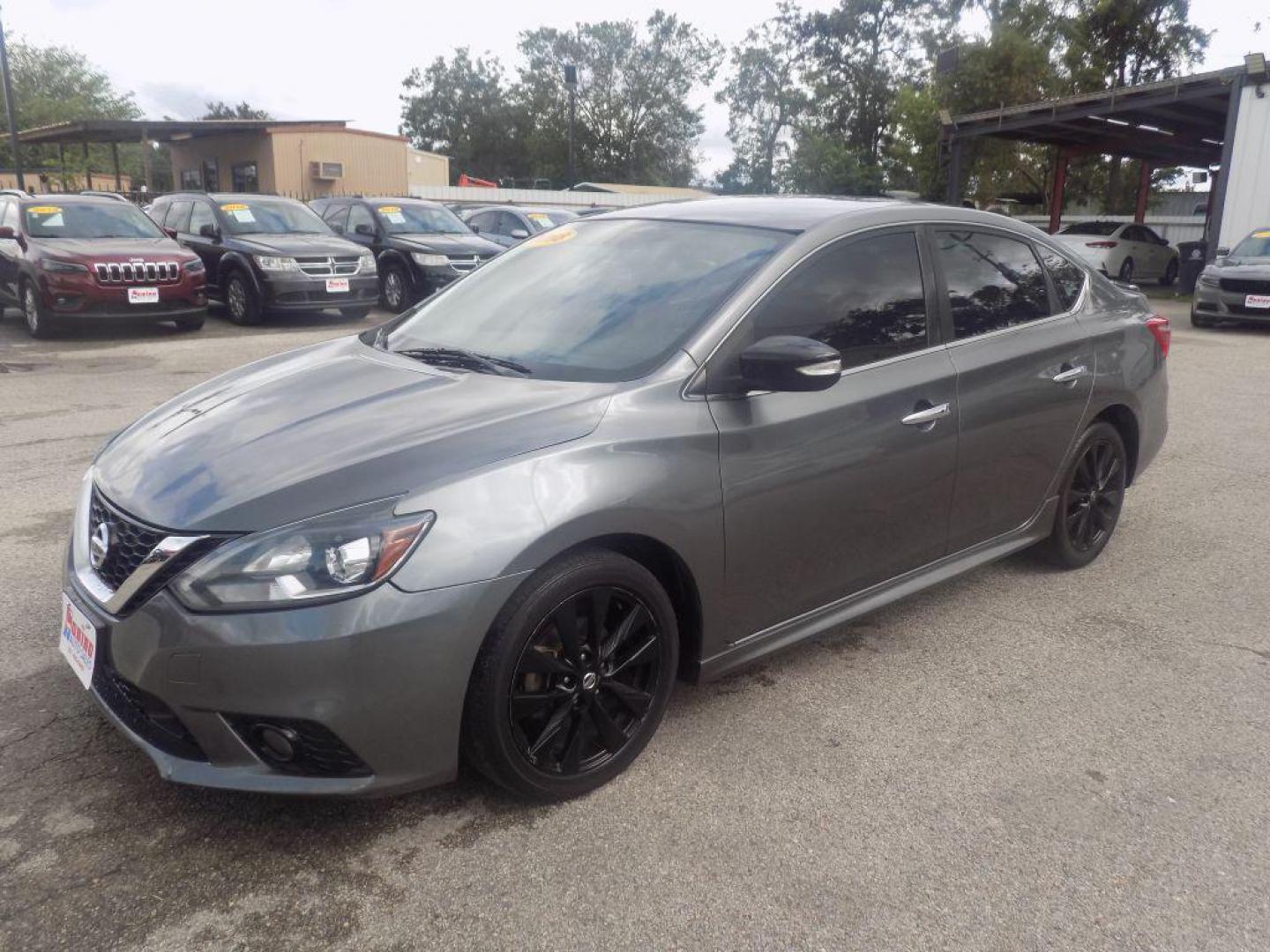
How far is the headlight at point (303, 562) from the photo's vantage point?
224cm

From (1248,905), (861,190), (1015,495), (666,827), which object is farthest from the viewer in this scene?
(861,190)

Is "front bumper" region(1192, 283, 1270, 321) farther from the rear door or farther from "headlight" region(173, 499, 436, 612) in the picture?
"headlight" region(173, 499, 436, 612)

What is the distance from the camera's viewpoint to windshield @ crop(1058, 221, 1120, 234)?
22.8 metres

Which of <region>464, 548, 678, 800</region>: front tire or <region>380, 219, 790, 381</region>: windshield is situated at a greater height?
<region>380, 219, 790, 381</region>: windshield

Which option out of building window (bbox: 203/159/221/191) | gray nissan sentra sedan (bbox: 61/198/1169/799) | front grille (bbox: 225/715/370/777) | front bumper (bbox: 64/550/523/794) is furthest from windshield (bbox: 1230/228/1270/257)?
building window (bbox: 203/159/221/191)

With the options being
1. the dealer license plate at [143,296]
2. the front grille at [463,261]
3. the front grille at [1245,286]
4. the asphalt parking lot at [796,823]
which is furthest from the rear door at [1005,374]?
the front grille at [1245,286]

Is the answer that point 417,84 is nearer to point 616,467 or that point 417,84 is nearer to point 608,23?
point 608,23

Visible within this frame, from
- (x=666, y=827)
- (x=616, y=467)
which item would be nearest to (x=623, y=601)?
(x=616, y=467)

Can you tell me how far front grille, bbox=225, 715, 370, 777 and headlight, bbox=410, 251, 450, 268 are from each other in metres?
11.8

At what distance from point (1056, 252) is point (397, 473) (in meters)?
3.18

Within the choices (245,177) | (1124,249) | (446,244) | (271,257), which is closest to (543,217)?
(446,244)

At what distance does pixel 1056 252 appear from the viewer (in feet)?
14.2

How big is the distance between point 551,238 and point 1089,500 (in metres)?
2.57

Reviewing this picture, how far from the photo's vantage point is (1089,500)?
442 centimetres
